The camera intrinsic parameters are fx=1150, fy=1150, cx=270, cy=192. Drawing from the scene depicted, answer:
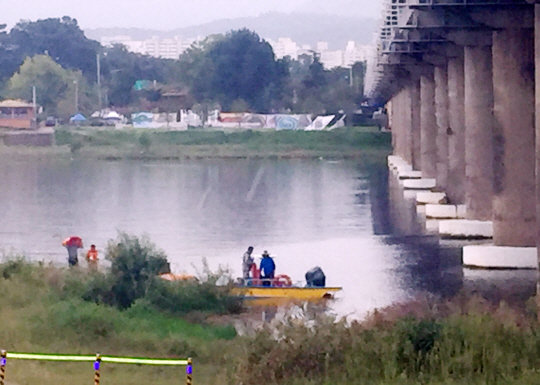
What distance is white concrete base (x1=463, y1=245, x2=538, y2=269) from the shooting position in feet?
101

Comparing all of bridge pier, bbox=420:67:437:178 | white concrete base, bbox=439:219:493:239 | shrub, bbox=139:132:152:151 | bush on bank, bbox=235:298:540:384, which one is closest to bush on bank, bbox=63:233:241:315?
bush on bank, bbox=235:298:540:384

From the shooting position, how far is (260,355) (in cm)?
1287

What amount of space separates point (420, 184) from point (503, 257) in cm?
2997

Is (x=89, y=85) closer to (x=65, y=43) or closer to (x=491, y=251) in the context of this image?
(x=65, y=43)

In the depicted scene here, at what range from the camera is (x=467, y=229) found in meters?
→ 38.8

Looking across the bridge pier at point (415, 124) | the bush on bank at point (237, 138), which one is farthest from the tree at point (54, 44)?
the bridge pier at point (415, 124)

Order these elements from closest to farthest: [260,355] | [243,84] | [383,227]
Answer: [260,355] < [383,227] < [243,84]

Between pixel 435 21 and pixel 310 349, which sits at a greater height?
pixel 435 21

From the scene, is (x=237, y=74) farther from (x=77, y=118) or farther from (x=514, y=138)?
(x=514, y=138)

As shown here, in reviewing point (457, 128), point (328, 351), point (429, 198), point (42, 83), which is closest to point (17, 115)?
point (42, 83)

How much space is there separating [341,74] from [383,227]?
124m

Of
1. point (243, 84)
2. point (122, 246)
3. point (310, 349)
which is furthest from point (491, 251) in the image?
point (243, 84)

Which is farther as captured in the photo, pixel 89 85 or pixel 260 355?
pixel 89 85

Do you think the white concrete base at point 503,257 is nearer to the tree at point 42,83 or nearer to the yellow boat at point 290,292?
the yellow boat at point 290,292
